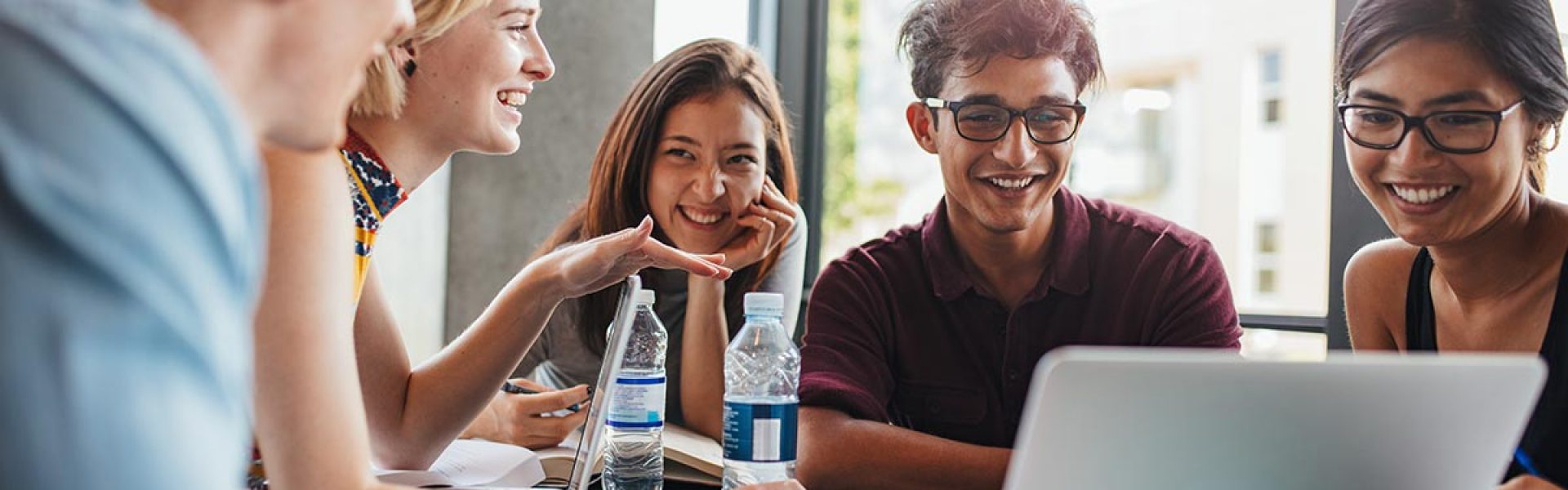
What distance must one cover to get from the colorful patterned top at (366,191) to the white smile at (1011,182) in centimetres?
81

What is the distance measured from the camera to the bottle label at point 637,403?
1548 mm

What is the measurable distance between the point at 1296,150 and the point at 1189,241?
7.76 metres

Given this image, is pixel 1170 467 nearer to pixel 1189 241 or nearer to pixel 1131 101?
pixel 1189 241

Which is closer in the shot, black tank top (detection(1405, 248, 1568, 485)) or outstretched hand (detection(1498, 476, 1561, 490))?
outstretched hand (detection(1498, 476, 1561, 490))

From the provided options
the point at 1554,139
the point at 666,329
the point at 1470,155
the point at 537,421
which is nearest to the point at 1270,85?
the point at 666,329

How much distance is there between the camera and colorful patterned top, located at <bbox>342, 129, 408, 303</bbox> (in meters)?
1.52

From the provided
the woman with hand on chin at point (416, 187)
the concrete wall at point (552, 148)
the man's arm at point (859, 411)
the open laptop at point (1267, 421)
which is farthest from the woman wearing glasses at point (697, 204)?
the open laptop at point (1267, 421)

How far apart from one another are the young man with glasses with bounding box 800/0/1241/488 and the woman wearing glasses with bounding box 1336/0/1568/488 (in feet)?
0.87

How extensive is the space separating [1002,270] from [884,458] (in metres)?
0.43

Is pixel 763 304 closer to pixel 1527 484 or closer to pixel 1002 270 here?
pixel 1002 270

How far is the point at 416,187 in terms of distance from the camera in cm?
165

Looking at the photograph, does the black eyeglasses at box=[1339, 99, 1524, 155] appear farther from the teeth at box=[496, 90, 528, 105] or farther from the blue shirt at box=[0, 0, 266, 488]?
the blue shirt at box=[0, 0, 266, 488]

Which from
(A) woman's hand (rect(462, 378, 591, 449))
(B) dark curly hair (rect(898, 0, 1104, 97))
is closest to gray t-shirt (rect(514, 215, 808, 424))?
(A) woman's hand (rect(462, 378, 591, 449))

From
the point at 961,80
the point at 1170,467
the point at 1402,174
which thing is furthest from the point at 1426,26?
the point at 1170,467
